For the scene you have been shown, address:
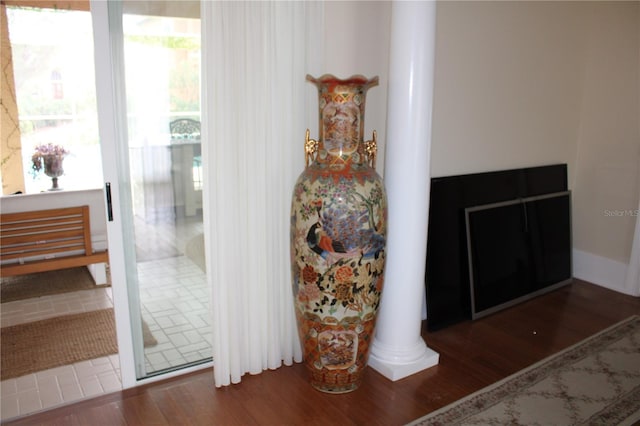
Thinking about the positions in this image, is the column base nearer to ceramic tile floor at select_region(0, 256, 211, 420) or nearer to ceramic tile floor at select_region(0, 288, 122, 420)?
ceramic tile floor at select_region(0, 256, 211, 420)

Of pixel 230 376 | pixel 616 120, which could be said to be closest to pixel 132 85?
pixel 230 376

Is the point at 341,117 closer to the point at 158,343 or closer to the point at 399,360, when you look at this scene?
the point at 399,360

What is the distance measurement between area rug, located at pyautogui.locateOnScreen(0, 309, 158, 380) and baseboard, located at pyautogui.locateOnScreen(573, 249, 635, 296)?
3192mm

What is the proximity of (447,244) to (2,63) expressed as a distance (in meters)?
4.42

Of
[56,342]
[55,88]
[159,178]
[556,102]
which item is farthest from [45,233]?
[556,102]

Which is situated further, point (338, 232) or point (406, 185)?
point (406, 185)

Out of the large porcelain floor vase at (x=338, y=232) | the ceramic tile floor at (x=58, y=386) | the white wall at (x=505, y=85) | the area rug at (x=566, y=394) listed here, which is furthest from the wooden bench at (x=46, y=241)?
the area rug at (x=566, y=394)

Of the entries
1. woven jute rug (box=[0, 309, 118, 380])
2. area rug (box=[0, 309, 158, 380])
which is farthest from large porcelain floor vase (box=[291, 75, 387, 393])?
woven jute rug (box=[0, 309, 118, 380])

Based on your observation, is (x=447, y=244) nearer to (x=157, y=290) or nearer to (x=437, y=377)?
(x=437, y=377)

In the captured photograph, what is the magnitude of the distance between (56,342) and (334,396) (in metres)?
1.74

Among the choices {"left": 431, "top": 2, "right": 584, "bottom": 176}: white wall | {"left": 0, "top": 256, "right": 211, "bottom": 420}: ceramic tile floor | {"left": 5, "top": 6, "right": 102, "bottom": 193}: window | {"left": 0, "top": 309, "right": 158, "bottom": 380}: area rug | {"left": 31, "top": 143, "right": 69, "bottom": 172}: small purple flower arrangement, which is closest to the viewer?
{"left": 0, "top": 256, "right": 211, "bottom": 420}: ceramic tile floor

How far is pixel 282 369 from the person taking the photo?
284 cm

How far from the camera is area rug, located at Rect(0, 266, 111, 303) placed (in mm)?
3963

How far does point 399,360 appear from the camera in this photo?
2.79 m
